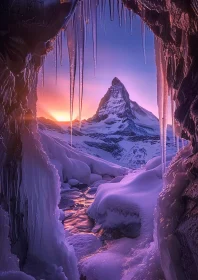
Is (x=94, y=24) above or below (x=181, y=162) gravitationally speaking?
above

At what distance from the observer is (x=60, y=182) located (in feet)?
14.1

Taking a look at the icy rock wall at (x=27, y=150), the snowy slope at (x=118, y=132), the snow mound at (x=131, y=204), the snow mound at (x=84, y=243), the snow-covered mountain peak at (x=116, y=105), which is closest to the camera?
the icy rock wall at (x=27, y=150)

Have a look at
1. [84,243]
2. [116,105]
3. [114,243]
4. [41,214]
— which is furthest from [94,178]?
[116,105]

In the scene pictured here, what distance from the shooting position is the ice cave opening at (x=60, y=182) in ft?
8.82

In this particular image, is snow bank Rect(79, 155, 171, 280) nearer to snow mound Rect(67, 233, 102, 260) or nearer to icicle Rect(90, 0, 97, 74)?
snow mound Rect(67, 233, 102, 260)

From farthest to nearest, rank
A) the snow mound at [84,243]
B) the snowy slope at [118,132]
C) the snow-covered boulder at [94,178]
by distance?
the snowy slope at [118,132], the snow-covered boulder at [94,178], the snow mound at [84,243]

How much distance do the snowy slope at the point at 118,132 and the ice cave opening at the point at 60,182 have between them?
3061cm

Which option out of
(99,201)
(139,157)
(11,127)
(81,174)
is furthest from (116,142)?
(11,127)

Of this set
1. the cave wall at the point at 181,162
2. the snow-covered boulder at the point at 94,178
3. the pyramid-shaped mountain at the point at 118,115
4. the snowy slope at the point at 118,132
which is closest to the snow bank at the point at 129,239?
the cave wall at the point at 181,162

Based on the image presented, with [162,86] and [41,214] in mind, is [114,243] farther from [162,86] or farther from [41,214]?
[162,86]

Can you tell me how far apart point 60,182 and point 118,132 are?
5426 cm

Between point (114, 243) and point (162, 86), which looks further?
point (114, 243)

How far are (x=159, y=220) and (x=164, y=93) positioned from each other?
1986 millimetres

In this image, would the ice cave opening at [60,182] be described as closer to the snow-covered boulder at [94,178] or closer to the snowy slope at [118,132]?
the snow-covered boulder at [94,178]
